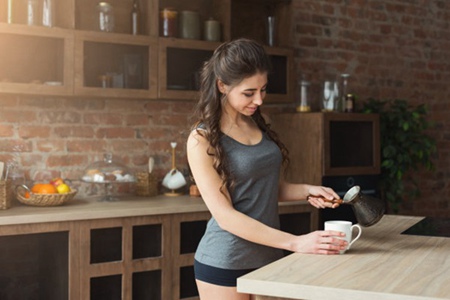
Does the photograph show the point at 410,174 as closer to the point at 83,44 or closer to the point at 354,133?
the point at 354,133

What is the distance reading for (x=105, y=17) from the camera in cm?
392

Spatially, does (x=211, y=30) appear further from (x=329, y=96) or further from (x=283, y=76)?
(x=329, y=96)

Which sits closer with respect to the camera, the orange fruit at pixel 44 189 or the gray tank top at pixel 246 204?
the gray tank top at pixel 246 204

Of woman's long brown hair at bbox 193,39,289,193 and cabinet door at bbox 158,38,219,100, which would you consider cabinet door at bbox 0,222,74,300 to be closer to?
cabinet door at bbox 158,38,219,100

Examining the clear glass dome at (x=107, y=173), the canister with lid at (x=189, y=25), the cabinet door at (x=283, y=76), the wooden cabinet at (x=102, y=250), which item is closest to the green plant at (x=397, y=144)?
the cabinet door at (x=283, y=76)

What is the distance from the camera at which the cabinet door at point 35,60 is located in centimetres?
357

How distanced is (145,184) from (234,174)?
194cm

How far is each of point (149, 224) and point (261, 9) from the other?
1.87 metres

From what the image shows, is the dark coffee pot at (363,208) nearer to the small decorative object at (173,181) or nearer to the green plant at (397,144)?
the small decorative object at (173,181)

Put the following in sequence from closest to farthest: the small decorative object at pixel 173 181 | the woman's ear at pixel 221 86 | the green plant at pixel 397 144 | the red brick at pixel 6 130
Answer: the woman's ear at pixel 221 86, the red brick at pixel 6 130, the small decorative object at pixel 173 181, the green plant at pixel 397 144

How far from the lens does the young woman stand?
2.21 m

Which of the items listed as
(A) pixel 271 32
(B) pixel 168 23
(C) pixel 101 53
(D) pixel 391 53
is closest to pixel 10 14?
(C) pixel 101 53

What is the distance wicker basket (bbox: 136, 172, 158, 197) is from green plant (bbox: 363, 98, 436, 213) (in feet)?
5.61

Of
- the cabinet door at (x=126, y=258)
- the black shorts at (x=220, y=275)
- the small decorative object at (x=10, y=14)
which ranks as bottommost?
the cabinet door at (x=126, y=258)
